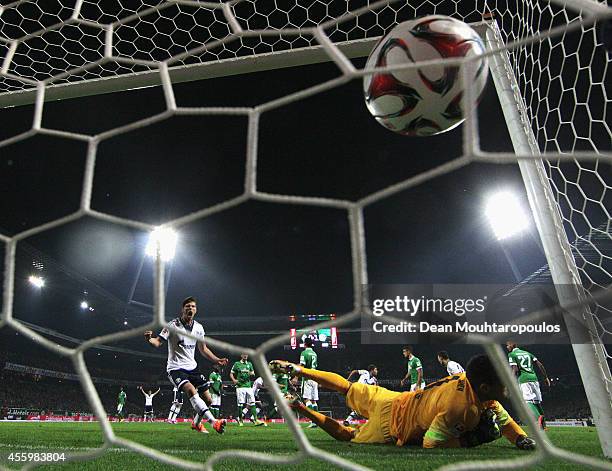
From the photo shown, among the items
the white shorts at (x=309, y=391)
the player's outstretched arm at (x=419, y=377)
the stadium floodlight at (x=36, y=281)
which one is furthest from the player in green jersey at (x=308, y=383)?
the stadium floodlight at (x=36, y=281)

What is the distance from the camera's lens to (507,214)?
18.1m

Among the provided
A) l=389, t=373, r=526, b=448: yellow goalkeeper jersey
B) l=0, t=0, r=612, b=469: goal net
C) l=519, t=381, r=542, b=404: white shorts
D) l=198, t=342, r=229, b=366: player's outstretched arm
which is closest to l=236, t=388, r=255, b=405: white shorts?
l=519, t=381, r=542, b=404: white shorts

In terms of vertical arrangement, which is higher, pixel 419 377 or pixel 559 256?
pixel 419 377

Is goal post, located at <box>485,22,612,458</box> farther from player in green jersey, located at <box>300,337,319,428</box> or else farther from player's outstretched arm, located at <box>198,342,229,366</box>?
player in green jersey, located at <box>300,337,319,428</box>

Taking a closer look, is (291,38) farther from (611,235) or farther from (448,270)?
(448,270)

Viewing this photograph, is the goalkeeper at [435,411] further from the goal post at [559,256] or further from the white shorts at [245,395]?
the white shorts at [245,395]

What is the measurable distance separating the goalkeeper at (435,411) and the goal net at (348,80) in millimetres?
574

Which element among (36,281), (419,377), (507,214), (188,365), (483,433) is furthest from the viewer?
A: (36,281)

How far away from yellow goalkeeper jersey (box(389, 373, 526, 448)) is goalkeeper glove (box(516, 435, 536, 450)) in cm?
3

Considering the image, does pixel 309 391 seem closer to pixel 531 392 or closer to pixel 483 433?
pixel 531 392

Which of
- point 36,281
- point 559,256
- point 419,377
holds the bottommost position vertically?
point 559,256

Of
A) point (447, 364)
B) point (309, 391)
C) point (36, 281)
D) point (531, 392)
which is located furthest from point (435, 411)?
point (36, 281)

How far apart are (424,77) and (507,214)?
1780 cm

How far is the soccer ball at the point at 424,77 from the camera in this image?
5.55 feet
